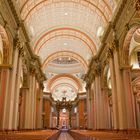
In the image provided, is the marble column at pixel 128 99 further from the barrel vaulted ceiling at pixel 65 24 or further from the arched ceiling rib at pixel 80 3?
the arched ceiling rib at pixel 80 3

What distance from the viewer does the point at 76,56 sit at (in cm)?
2761

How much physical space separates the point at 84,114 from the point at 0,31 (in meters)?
26.0

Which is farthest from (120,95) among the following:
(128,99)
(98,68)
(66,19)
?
(66,19)

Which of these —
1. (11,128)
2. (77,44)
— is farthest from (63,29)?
(11,128)

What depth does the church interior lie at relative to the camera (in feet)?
35.3

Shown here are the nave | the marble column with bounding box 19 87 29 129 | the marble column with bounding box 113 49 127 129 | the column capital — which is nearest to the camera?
the nave

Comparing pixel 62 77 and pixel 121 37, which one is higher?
pixel 62 77

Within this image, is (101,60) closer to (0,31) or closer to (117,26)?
(117,26)

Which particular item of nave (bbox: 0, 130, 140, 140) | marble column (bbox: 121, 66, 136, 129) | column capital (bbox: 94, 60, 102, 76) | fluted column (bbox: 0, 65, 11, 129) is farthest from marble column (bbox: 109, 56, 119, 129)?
fluted column (bbox: 0, 65, 11, 129)

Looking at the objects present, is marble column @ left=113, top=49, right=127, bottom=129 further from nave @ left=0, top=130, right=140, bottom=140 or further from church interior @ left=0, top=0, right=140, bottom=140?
nave @ left=0, top=130, right=140, bottom=140

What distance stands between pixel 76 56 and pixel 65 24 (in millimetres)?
7006

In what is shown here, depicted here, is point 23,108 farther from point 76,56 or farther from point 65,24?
point 76,56

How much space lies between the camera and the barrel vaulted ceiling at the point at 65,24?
16047mm

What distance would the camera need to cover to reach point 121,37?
12078mm
